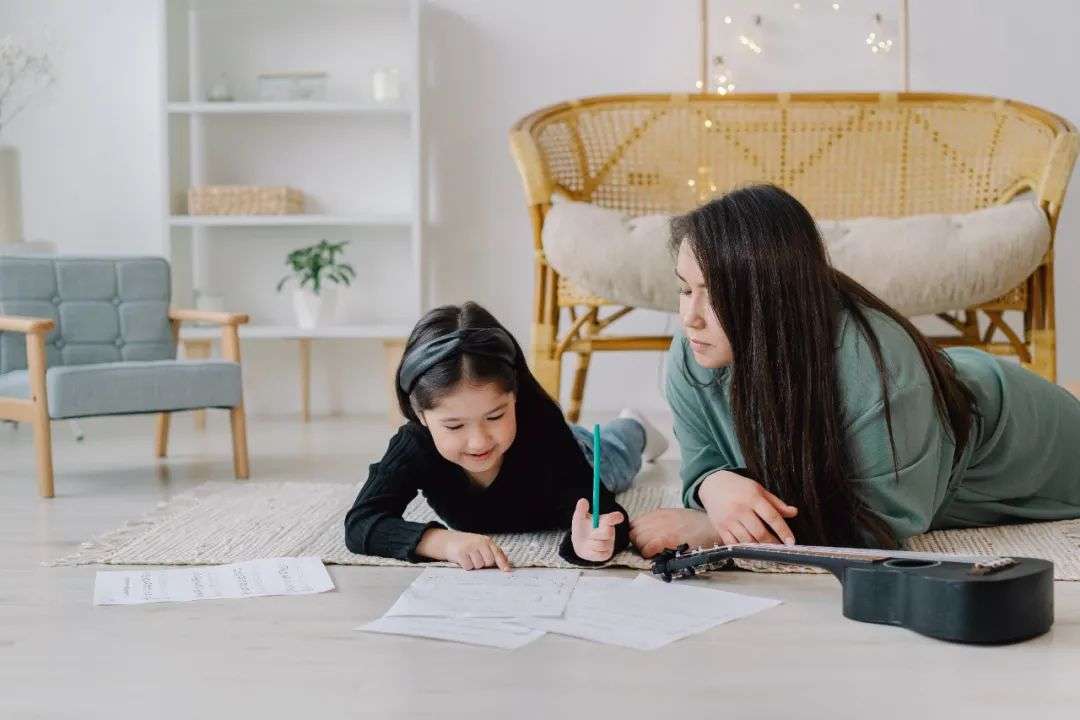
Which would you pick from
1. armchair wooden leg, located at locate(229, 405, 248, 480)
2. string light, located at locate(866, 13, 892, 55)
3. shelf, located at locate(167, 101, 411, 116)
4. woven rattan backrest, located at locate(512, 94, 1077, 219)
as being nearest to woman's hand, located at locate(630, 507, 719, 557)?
armchair wooden leg, located at locate(229, 405, 248, 480)

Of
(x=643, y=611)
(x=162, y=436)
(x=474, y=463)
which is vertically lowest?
(x=162, y=436)

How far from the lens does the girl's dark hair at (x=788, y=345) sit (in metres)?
1.72

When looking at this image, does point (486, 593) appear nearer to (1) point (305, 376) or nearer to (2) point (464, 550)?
(2) point (464, 550)

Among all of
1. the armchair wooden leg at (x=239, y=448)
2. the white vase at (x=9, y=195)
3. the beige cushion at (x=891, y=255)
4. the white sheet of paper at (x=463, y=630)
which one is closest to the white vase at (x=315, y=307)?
the white vase at (x=9, y=195)

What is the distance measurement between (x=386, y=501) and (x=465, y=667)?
58 cm

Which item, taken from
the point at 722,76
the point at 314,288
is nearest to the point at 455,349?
the point at 314,288

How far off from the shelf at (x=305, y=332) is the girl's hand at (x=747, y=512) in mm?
2224

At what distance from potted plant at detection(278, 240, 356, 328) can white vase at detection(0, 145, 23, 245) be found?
0.76 meters

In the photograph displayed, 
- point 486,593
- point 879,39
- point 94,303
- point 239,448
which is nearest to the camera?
point 486,593

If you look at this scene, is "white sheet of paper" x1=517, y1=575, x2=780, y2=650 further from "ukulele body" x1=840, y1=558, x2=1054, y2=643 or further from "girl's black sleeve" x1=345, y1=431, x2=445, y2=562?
"girl's black sleeve" x1=345, y1=431, x2=445, y2=562

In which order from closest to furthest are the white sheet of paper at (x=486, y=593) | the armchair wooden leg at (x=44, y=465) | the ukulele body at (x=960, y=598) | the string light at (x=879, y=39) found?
the ukulele body at (x=960, y=598), the white sheet of paper at (x=486, y=593), the armchair wooden leg at (x=44, y=465), the string light at (x=879, y=39)

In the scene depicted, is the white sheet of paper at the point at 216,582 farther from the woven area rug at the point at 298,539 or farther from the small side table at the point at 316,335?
the small side table at the point at 316,335

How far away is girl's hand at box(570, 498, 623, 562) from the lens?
177 centimetres

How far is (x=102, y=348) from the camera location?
3.24 metres
